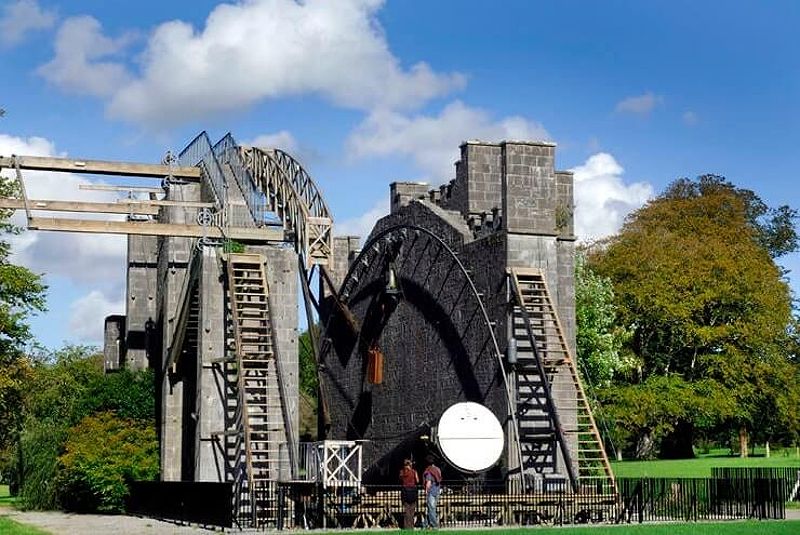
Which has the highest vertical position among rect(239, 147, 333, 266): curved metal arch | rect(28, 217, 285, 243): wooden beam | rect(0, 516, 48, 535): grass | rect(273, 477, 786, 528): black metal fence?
rect(239, 147, 333, 266): curved metal arch

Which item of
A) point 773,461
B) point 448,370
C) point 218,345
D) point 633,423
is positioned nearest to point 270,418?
point 218,345

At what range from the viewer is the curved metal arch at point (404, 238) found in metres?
32.2

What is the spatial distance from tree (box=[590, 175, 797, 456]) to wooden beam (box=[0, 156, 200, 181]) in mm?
20990

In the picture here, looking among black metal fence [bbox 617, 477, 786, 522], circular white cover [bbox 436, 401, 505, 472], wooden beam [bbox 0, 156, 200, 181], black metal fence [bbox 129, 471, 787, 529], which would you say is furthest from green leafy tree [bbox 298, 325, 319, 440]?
black metal fence [bbox 617, 477, 786, 522]

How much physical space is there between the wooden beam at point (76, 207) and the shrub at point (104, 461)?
19.5ft

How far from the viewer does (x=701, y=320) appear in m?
58.1

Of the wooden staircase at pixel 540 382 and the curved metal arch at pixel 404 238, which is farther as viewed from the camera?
the curved metal arch at pixel 404 238

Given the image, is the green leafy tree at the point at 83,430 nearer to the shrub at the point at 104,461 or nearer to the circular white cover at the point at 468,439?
the shrub at the point at 104,461

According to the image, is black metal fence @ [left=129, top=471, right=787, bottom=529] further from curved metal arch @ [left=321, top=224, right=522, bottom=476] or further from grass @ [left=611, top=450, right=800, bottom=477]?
grass @ [left=611, top=450, right=800, bottom=477]

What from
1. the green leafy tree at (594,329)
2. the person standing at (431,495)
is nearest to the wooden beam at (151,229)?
the person standing at (431,495)

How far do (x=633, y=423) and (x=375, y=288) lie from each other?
16522 millimetres

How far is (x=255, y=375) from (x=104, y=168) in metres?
11.8

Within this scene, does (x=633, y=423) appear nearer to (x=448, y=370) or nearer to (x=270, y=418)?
(x=448, y=370)

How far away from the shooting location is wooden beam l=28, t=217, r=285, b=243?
35.2 metres
